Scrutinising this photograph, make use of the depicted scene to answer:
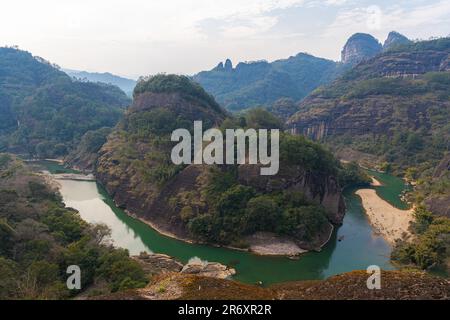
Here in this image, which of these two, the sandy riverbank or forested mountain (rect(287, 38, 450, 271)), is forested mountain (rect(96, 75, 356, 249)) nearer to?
forested mountain (rect(287, 38, 450, 271))

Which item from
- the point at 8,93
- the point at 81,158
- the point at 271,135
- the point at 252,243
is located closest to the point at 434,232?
the point at 252,243

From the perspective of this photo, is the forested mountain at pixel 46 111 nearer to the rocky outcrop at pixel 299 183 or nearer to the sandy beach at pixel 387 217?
the rocky outcrop at pixel 299 183

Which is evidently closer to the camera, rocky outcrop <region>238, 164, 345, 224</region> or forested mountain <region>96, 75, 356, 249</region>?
forested mountain <region>96, 75, 356, 249</region>

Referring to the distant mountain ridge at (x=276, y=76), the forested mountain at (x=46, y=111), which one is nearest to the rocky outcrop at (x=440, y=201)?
the forested mountain at (x=46, y=111)

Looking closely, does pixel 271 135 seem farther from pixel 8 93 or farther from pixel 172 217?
pixel 8 93

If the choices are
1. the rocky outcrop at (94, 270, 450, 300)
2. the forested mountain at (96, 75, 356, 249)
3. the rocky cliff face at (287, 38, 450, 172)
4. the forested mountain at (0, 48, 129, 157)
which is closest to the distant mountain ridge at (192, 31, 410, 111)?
the rocky cliff face at (287, 38, 450, 172)

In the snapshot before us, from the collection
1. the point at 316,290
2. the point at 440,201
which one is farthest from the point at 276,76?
the point at 316,290
